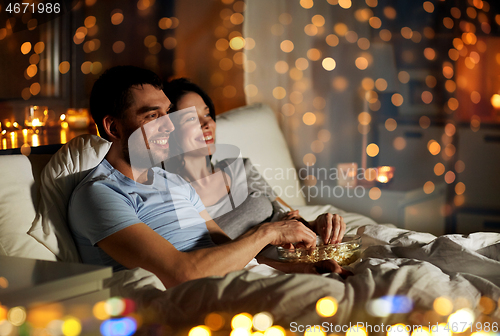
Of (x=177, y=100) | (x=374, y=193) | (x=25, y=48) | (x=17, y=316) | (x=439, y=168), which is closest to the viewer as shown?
(x=17, y=316)

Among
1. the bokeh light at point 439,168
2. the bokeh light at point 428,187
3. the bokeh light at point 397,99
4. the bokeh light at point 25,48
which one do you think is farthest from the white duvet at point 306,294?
the bokeh light at point 397,99

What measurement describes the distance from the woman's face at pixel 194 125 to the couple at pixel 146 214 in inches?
10.3

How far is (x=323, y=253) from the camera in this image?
45.3 inches

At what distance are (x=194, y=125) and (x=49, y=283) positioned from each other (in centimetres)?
100

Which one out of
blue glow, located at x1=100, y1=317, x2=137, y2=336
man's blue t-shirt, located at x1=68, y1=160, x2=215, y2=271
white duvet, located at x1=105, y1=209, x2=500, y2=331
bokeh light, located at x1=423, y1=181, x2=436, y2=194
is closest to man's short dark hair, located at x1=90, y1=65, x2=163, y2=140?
man's blue t-shirt, located at x1=68, y1=160, x2=215, y2=271

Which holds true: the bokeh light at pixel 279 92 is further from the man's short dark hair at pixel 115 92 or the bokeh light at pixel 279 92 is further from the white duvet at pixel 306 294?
the white duvet at pixel 306 294

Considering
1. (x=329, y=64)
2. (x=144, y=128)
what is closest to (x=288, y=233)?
(x=144, y=128)

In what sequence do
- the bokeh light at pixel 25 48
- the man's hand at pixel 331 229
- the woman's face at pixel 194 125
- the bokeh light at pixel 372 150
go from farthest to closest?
the bokeh light at pixel 372 150, the woman's face at pixel 194 125, the bokeh light at pixel 25 48, the man's hand at pixel 331 229

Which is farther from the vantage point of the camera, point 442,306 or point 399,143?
point 399,143

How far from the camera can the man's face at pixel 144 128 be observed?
1.16 m

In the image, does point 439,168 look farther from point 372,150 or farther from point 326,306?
point 326,306

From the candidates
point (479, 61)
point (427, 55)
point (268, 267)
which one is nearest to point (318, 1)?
point (427, 55)

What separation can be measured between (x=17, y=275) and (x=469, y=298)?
79cm

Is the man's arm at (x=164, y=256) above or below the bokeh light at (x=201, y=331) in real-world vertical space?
above
